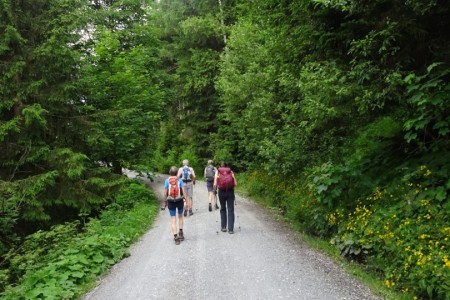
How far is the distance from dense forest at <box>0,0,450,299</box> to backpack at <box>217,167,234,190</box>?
211 cm

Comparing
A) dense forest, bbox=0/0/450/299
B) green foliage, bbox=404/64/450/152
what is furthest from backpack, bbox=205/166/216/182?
green foliage, bbox=404/64/450/152

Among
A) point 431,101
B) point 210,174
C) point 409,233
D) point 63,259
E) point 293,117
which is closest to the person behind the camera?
point 431,101

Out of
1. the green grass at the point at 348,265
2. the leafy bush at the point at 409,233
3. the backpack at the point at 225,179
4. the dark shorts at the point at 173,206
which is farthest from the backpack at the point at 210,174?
the leafy bush at the point at 409,233

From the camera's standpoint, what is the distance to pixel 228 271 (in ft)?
22.3

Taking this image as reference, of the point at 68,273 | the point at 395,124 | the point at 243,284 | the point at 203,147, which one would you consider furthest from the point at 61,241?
the point at 203,147

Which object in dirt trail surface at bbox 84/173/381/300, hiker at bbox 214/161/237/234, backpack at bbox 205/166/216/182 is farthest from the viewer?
backpack at bbox 205/166/216/182

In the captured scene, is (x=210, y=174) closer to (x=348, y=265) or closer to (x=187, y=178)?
(x=187, y=178)

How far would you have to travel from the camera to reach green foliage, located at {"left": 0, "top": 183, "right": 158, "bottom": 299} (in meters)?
6.52

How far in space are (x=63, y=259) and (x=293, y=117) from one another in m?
7.34

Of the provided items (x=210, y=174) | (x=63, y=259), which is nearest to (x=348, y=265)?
(x=63, y=259)

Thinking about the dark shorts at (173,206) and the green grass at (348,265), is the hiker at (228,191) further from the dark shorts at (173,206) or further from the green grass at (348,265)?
the green grass at (348,265)

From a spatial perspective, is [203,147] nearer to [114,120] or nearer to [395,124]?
[114,120]

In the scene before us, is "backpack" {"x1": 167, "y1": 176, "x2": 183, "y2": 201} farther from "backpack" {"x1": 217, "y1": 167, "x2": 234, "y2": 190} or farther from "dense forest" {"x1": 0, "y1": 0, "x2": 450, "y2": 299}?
"dense forest" {"x1": 0, "y1": 0, "x2": 450, "y2": 299}

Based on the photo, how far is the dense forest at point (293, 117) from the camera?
5875mm
